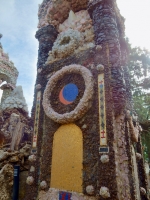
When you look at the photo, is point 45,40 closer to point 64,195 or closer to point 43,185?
point 43,185

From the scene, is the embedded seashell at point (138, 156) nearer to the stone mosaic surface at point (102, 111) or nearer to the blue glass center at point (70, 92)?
the stone mosaic surface at point (102, 111)

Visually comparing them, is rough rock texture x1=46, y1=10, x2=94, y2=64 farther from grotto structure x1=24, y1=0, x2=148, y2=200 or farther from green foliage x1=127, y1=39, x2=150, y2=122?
green foliage x1=127, y1=39, x2=150, y2=122

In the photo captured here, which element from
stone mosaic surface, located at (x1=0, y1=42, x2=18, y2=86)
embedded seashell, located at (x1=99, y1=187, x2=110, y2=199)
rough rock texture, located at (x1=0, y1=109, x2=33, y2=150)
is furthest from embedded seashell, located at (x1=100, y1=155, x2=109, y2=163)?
stone mosaic surface, located at (x1=0, y1=42, x2=18, y2=86)

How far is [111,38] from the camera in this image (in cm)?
422

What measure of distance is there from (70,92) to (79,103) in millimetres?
564

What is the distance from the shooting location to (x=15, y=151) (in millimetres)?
5273

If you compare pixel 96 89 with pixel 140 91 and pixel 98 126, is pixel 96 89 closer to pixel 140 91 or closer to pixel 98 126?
pixel 98 126

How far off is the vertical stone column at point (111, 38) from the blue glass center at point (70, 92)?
3.12 feet

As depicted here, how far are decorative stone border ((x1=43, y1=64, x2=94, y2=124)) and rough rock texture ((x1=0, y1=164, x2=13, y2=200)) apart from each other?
76.1 inches

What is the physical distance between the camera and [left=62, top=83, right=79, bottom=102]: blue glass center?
4.20 m

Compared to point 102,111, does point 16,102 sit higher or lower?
higher

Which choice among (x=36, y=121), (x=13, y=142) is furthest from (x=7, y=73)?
(x=36, y=121)

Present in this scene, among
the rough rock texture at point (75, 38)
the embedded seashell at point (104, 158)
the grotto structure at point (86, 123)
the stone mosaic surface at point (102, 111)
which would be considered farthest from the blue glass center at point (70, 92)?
the embedded seashell at point (104, 158)

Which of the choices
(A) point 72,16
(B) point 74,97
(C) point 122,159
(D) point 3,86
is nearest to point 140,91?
(A) point 72,16
